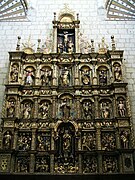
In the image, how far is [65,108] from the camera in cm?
1027

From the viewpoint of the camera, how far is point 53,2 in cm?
1330

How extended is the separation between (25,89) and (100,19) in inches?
177

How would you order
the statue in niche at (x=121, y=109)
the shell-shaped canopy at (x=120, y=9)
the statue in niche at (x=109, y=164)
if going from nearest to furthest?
the statue in niche at (x=109, y=164), the statue in niche at (x=121, y=109), the shell-shaped canopy at (x=120, y=9)

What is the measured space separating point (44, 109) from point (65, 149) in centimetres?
160

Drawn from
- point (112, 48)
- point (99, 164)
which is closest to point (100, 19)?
point (112, 48)

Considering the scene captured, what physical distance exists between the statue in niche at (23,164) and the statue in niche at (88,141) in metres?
1.77

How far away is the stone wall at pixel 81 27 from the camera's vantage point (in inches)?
469

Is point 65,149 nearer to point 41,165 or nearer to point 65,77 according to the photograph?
point 41,165

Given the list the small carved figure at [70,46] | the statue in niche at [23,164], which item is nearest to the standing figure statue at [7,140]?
the statue in niche at [23,164]

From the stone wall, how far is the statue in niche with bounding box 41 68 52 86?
1453mm

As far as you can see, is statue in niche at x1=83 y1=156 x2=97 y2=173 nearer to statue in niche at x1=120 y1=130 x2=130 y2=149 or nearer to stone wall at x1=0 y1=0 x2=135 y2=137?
statue in niche at x1=120 y1=130 x2=130 y2=149
